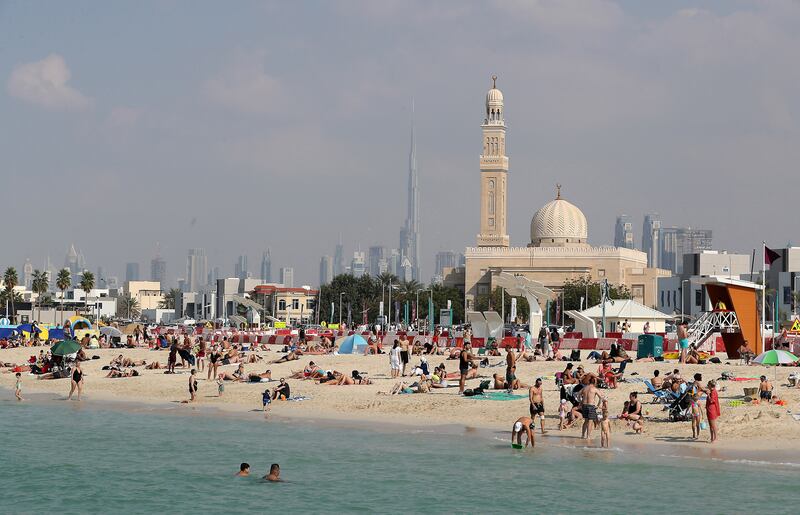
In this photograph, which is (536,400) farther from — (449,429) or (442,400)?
(442,400)

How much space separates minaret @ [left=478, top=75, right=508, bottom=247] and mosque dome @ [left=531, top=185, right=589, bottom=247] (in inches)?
137

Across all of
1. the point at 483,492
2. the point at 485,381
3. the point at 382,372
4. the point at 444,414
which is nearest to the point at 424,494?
the point at 483,492

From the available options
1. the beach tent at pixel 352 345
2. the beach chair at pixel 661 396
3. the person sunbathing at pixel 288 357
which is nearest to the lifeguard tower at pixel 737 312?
the beach chair at pixel 661 396

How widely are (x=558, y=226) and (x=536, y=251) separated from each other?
678 centimetres

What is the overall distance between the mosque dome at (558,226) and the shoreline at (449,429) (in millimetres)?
84166

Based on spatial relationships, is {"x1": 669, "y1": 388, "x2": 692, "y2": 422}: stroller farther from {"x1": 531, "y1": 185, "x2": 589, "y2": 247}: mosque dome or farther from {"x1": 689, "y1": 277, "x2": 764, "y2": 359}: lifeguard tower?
{"x1": 531, "y1": 185, "x2": 589, "y2": 247}: mosque dome

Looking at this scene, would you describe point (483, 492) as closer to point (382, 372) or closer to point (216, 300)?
point (382, 372)

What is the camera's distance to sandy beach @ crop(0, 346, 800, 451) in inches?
958

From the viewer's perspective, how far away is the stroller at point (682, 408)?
25.2 m

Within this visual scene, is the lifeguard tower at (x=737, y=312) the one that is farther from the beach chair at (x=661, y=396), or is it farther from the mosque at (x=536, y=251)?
the mosque at (x=536, y=251)

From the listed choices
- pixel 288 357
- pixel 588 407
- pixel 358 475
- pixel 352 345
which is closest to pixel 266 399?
pixel 358 475

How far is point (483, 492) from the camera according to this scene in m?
20.3

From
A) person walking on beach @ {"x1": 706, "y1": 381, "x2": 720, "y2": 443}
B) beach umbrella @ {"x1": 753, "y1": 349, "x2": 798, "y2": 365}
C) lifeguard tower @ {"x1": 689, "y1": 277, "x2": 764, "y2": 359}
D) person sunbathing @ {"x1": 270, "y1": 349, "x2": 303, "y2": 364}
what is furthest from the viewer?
person sunbathing @ {"x1": 270, "y1": 349, "x2": 303, "y2": 364}

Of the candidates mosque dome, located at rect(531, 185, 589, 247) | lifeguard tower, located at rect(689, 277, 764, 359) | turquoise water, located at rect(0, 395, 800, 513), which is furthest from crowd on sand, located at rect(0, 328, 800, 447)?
mosque dome, located at rect(531, 185, 589, 247)
